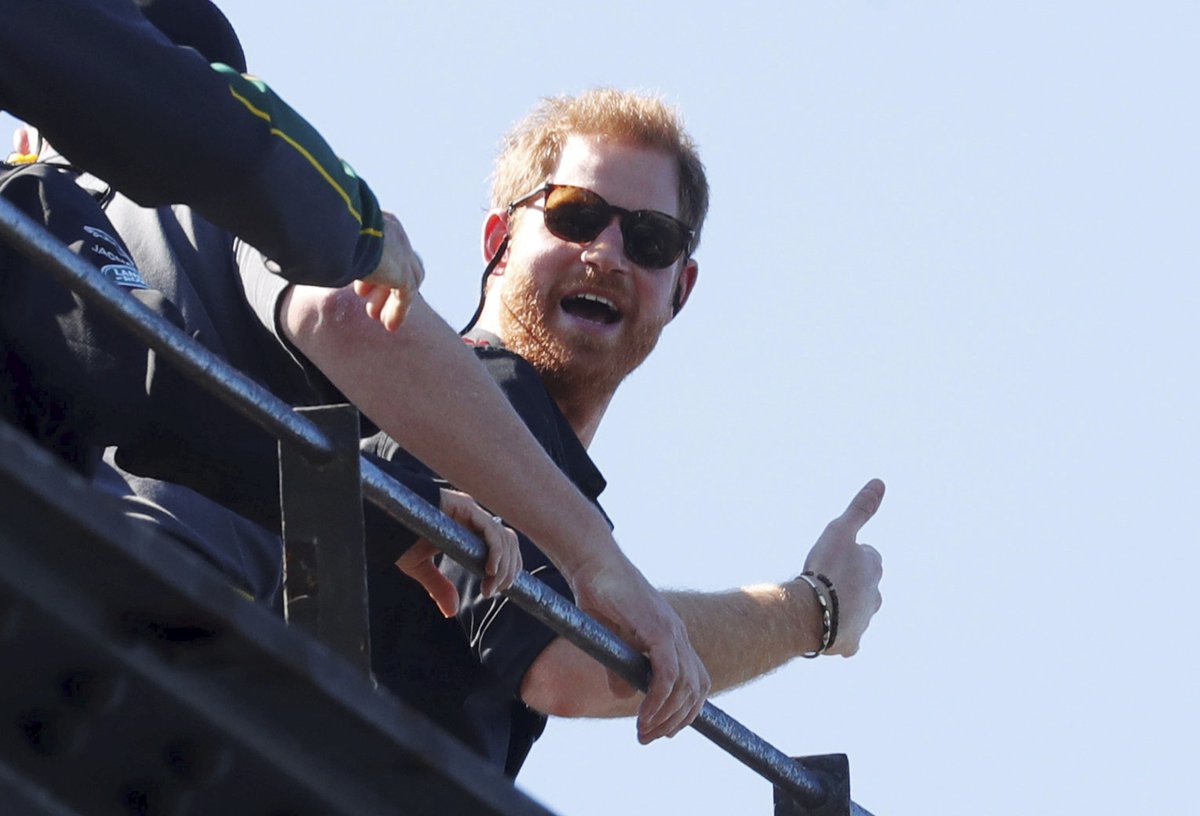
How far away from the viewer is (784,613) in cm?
443

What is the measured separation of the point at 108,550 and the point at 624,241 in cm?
391

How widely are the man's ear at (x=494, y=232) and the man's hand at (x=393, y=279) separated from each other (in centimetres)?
235

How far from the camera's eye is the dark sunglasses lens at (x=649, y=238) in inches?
207

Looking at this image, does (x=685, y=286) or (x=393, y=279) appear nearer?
(x=393, y=279)

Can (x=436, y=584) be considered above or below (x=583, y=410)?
below

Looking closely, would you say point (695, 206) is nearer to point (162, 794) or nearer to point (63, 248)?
point (63, 248)

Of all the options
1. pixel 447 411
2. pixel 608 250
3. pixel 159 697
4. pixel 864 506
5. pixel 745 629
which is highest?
pixel 608 250

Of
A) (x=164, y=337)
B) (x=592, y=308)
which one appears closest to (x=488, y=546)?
(x=164, y=337)

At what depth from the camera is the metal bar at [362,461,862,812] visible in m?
2.61

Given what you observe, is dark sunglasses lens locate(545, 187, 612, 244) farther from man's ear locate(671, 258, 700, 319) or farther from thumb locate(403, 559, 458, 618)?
thumb locate(403, 559, 458, 618)

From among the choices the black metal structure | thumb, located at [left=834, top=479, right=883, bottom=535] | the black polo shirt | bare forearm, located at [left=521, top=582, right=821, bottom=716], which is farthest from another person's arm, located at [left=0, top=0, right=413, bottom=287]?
thumb, located at [left=834, top=479, right=883, bottom=535]

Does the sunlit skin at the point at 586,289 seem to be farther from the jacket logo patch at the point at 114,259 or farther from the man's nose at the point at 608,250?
the jacket logo patch at the point at 114,259

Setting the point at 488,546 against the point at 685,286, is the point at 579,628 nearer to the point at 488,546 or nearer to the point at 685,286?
the point at 488,546

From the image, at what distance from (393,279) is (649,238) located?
2.46m
